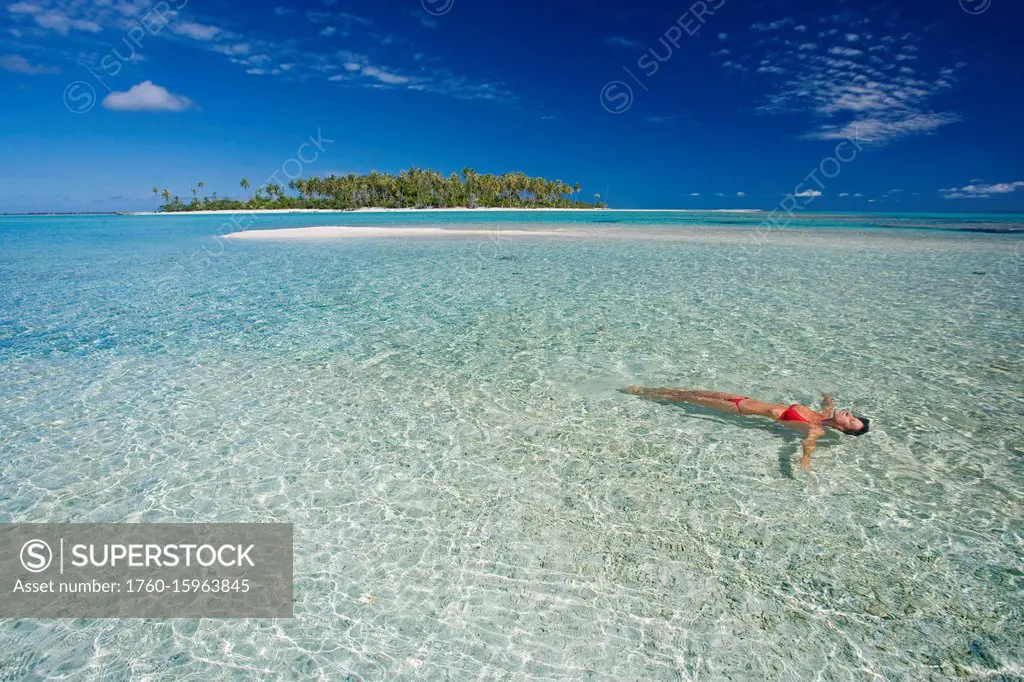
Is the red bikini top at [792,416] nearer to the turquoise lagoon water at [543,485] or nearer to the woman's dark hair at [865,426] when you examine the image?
the turquoise lagoon water at [543,485]

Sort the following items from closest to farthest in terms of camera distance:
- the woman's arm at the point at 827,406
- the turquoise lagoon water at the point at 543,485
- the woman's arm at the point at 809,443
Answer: the turquoise lagoon water at the point at 543,485, the woman's arm at the point at 809,443, the woman's arm at the point at 827,406

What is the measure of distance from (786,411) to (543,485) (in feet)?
8.97

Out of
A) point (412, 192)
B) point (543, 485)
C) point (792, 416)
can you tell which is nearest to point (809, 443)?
point (792, 416)

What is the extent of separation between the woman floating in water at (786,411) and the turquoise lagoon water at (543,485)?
17 centimetres

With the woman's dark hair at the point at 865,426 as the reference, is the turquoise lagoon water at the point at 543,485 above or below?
below

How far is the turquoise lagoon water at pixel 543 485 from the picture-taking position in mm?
2711

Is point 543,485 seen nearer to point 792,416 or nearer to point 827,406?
point 792,416

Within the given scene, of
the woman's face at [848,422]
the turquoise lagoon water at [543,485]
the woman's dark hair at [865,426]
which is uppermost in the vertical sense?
the woman's face at [848,422]

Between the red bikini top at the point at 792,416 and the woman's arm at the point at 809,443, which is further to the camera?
the red bikini top at the point at 792,416

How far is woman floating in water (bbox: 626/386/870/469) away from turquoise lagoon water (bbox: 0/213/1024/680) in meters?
0.17

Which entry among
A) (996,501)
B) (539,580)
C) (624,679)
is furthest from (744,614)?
(996,501)

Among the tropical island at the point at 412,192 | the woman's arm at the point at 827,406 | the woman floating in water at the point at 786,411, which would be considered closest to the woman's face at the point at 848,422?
the woman floating in water at the point at 786,411

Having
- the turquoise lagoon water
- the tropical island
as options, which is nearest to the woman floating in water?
the turquoise lagoon water

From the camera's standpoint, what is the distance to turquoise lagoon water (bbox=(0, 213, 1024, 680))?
271cm
